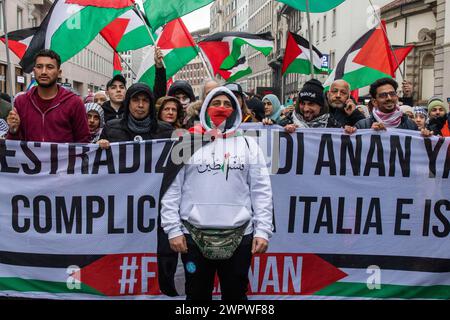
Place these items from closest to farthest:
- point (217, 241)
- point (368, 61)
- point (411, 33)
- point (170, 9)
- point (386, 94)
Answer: point (217, 241)
point (386, 94)
point (170, 9)
point (368, 61)
point (411, 33)

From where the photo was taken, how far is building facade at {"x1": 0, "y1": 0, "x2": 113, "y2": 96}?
104ft

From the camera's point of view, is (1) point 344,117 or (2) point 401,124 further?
(1) point 344,117

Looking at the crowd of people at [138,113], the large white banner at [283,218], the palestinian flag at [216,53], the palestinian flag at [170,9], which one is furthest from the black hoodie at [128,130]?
the palestinian flag at [216,53]

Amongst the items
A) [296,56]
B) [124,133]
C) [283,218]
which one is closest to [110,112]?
[124,133]

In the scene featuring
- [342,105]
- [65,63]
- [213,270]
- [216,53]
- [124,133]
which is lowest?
[213,270]

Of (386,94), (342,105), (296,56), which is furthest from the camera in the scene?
(296,56)

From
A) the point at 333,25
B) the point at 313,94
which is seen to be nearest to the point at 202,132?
the point at 313,94

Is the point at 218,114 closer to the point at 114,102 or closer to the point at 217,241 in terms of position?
the point at 217,241

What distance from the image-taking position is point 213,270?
410 cm

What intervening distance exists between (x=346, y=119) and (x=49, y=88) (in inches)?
112

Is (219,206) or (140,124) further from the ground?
(140,124)

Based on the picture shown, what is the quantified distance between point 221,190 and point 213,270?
1.70 ft

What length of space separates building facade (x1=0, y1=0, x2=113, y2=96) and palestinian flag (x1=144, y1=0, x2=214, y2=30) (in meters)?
7.77

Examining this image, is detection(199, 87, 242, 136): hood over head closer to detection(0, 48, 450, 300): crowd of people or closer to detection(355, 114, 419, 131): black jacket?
detection(0, 48, 450, 300): crowd of people
